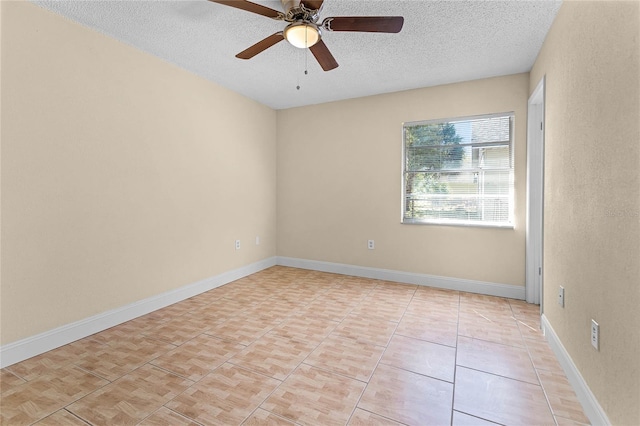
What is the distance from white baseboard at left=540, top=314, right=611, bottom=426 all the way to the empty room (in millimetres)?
19

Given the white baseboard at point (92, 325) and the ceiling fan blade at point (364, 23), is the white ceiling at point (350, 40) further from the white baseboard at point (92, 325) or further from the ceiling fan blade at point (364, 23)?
the white baseboard at point (92, 325)

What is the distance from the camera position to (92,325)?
8.30 feet

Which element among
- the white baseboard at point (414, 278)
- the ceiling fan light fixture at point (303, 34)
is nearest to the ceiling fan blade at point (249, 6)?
the ceiling fan light fixture at point (303, 34)

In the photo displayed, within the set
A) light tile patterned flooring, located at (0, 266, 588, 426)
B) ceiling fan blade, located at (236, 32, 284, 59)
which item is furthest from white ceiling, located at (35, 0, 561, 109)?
light tile patterned flooring, located at (0, 266, 588, 426)

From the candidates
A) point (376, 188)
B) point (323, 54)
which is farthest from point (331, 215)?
point (323, 54)

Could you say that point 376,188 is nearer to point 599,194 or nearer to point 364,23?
point 364,23

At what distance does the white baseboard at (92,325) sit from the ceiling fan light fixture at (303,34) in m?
2.72

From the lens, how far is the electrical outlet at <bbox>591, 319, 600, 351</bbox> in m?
1.53

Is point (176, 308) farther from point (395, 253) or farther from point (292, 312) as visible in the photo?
point (395, 253)

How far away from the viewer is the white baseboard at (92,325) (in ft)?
6.90

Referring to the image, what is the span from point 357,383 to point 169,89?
3.23m

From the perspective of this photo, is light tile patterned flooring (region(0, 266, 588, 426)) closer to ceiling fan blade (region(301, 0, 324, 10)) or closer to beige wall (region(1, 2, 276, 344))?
beige wall (region(1, 2, 276, 344))

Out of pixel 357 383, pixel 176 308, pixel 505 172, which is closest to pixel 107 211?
pixel 176 308

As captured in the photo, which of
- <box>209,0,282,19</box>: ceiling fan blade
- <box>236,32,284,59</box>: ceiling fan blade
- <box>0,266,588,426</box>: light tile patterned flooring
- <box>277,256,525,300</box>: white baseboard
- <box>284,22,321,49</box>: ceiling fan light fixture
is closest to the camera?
<box>0,266,588,426</box>: light tile patterned flooring
